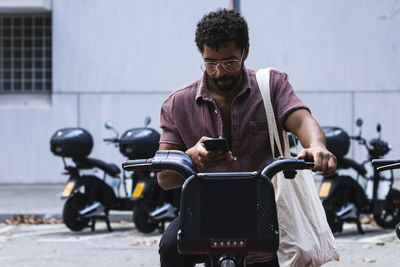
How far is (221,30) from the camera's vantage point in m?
3.04

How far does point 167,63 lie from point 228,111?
42.8ft

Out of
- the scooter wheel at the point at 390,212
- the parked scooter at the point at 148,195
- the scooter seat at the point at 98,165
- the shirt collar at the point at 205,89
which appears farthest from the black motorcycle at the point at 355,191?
the shirt collar at the point at 205,89

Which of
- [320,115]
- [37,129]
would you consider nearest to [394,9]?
[320,115]

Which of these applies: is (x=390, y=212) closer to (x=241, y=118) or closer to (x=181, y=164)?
(x=241, y=118)

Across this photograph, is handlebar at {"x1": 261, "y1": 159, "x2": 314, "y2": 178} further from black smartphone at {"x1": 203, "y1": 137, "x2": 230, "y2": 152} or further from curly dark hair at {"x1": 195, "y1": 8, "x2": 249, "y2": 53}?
curly dark hair at {"x1": 195, "y1": 8, "x2": 249, "y2": 53}

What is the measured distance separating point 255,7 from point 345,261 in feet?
30.5

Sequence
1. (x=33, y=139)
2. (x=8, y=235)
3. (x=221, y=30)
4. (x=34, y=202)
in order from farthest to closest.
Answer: (x=33, y=139) < (x=34, y=202) < (x=8, y=235) < (x=221, y=30)

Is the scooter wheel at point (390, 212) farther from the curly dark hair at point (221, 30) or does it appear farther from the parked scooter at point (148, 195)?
the curly dark hair at point (221, 30)

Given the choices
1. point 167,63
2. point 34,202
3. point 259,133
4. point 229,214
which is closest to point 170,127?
point 259,133

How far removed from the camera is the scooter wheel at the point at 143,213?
936 centimetres

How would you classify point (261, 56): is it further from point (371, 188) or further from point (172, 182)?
point (172, 182)

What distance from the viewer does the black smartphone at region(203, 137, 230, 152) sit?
263 cm

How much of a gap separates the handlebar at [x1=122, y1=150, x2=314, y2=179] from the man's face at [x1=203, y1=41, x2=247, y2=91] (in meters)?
0.40

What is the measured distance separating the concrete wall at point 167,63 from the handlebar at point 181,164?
13.3 meters
